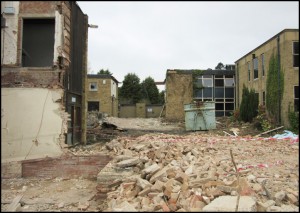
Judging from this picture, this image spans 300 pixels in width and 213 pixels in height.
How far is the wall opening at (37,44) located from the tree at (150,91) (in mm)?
36286

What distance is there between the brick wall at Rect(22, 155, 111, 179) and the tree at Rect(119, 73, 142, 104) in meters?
37.8

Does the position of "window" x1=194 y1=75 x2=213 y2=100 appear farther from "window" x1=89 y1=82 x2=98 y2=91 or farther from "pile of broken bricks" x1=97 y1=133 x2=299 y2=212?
"pile of broken bricks" x1=97 y1=133 x2=299 y2=212

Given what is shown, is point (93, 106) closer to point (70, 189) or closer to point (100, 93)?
point (100, 93)

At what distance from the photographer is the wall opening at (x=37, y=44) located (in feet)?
39.2

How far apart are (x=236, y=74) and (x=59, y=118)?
75.3 ft

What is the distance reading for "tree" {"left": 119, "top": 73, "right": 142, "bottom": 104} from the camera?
156 feet

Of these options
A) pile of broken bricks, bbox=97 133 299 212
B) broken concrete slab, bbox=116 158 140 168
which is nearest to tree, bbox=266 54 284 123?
pile of broken bricks, bbox=97 133 299 212

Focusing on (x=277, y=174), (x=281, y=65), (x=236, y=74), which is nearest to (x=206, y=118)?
(x=281, y=65)

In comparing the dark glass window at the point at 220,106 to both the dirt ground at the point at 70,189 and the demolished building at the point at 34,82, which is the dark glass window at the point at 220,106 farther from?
the demolished building at the point at 34,82

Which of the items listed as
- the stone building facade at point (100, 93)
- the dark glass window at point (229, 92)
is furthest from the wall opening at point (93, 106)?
the dark glass window at point (229, 92)

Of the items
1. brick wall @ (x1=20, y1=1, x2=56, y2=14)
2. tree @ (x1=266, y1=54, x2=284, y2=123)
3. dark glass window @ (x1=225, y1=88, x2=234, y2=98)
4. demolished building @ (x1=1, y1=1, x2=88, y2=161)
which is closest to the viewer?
demolished building @ (x1=1, y1=1, x2=88, y2=161)

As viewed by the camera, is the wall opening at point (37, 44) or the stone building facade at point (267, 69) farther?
the stone building facade at point (267, 69)

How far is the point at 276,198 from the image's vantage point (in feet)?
16.6

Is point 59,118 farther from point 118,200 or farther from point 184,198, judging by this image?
point 184,198
